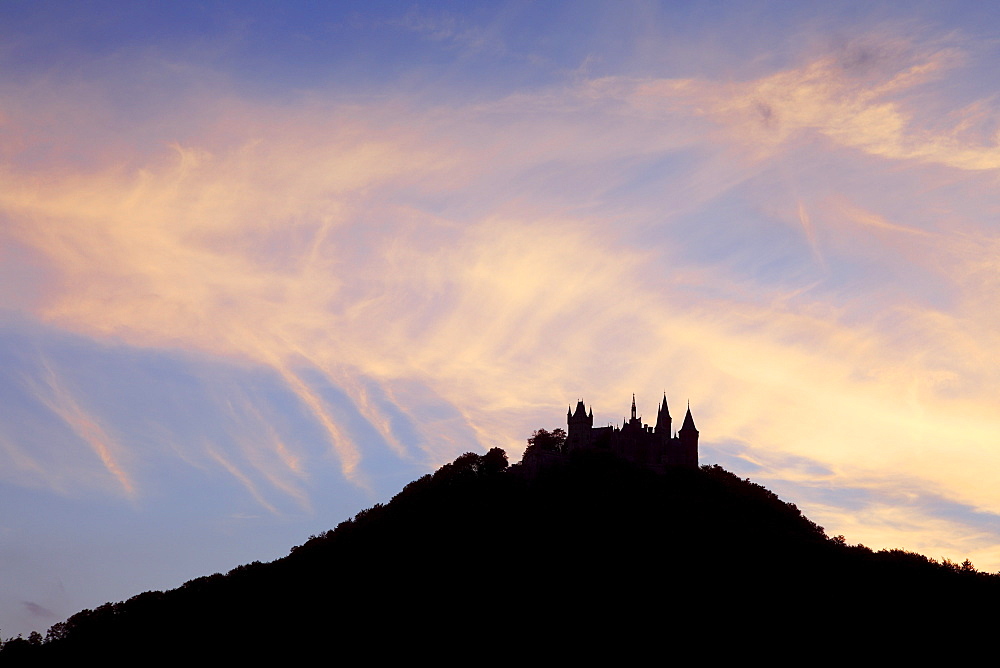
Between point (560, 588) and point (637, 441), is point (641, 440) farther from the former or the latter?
point (560, 588)

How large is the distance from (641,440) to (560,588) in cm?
2154

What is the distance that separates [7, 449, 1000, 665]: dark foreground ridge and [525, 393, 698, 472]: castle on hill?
146 centimetres

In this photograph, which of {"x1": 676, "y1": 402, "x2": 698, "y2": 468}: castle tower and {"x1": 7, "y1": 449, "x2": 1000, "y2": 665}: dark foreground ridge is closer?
{"x1": 7, "y1": 449, "x2": 1000, "y2": 665}: dark foreground ridge

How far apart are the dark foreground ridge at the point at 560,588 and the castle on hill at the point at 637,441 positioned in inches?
57.5

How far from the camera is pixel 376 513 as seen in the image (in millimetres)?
157875

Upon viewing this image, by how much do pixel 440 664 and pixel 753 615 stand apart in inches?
1282

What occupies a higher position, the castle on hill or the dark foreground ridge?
the castle on hill

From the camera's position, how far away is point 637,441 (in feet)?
433

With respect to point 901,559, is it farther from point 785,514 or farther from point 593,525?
point 593,525

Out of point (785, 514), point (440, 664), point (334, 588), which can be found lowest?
point (440, 664)

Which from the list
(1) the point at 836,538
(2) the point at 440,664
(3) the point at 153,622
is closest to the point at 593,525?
(2) the point at 440,664

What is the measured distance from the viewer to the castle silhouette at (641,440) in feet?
434

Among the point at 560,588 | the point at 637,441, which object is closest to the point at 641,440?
the point at 637,441

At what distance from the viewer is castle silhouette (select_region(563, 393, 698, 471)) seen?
434ft
